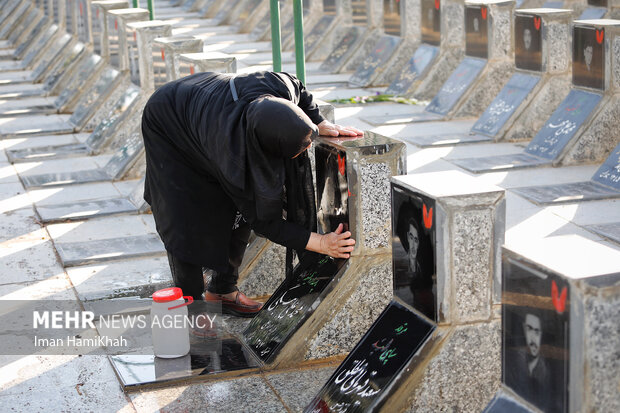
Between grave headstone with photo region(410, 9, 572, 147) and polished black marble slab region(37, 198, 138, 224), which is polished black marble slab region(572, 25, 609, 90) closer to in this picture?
grave headstone with photo region(410, 9, 572, 147)

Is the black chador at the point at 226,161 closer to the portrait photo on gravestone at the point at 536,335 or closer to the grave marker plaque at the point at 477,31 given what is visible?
the portrait photo on gravestone at the point at 536,335

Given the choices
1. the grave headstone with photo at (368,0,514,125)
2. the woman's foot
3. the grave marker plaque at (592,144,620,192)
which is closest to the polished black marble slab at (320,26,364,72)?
the grave headstone with photo at (368,0,514,125)

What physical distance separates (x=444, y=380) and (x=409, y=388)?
0.16m

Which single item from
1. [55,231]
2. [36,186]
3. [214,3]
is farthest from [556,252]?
[214,3]

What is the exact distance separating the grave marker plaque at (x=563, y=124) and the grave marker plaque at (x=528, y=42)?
0.87 meters

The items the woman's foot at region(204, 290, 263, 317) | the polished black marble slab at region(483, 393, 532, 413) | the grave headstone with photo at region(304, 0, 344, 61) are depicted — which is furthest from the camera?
the grave headstone with photo at region(304, 0, 344, 61)

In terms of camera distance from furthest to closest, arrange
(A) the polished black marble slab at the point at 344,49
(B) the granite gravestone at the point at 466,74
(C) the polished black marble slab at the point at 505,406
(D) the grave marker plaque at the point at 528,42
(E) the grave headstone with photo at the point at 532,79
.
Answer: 1. (A) the polished black marble slab at the point at 344,49
2. (B) the granite gravestone at the point at 466,74
3. (D) the grave marker plaque at the point at 528,42
4. (E) the grave headstone with photo at the point at 532,79
5. (C) the polished black marble slab at the point at 505,406

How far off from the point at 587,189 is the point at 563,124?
53.6 inches

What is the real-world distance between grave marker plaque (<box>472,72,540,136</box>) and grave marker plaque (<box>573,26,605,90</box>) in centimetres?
99

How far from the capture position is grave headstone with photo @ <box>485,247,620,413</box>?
2965 millimetres

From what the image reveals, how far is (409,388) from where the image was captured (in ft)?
12.6

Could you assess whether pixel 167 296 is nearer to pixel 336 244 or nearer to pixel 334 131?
pixel 336 244

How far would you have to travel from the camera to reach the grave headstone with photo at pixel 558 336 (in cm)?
296

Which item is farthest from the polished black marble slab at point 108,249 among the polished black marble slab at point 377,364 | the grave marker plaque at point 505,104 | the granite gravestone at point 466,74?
the granite gravestone at point 466,74
